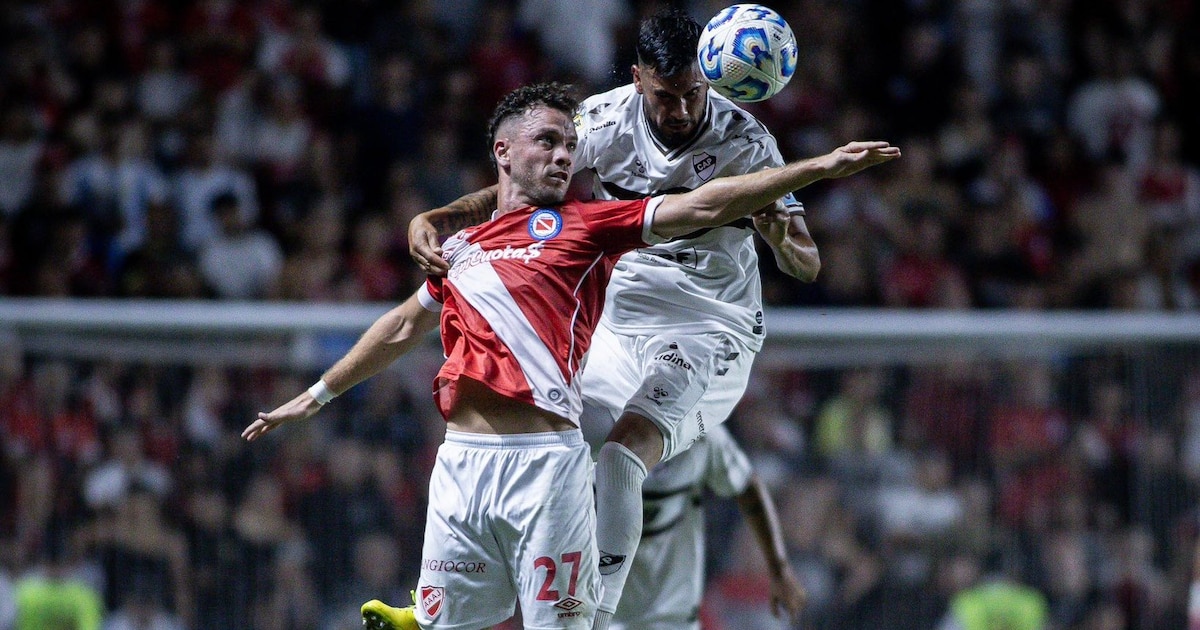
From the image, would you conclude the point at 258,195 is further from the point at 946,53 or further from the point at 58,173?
the point at 946,53

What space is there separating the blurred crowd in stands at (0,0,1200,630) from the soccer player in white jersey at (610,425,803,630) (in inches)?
78.7

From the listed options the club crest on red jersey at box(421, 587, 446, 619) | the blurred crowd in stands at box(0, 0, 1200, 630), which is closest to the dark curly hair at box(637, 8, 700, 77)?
the club crest on red jersey at box(421, 587, 446, 619)

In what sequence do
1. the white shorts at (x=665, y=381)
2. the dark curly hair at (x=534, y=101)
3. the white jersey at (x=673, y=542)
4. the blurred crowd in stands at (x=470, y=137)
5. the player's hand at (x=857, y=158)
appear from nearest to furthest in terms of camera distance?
the player's hand at (x=857, y=158), the dark curly hair at (x=534, y=101), the white shorts at (x=665, y=381), the white jersey at (x=673, y=542), the blurred crowd in stands at (x=470, y=137)

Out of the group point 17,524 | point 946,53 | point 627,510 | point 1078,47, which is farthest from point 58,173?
point 1078,47

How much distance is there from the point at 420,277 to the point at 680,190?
4298mm

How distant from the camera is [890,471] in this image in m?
8.73

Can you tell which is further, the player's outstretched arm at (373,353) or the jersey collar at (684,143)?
the jersey collar at (684,143)

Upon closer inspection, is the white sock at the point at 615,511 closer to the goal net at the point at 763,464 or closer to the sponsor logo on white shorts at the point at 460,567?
the sponsor logo on white shorts at the point at 460,567

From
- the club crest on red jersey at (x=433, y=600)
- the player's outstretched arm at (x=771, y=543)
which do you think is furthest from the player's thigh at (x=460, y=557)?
the player's outstretched arm at (x=771, y=543)

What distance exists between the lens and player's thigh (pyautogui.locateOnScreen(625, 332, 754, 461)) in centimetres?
496

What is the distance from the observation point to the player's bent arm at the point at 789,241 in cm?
459

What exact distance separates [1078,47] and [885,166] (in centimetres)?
250

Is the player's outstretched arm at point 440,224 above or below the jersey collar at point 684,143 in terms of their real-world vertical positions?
below

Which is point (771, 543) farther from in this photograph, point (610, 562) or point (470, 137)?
point (470, 137)
